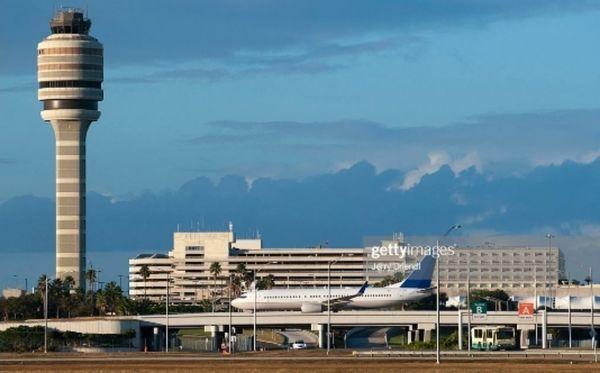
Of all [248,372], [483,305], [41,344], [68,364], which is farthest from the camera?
[41,344]

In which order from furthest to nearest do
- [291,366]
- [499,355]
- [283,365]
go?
[499,355]
[283,365]
[291,366]

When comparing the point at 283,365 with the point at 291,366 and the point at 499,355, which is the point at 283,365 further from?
the point at 499,355

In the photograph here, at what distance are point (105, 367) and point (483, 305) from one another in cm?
6372

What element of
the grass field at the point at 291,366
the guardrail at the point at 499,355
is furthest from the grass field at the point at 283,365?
the guardrail at the point at 499,355

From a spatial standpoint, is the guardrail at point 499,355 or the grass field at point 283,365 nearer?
the grass field at point 283,365

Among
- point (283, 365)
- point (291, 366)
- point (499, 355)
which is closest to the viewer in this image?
point (291, 366)

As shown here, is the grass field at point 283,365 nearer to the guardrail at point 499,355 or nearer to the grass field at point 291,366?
the grass field at point 291,366

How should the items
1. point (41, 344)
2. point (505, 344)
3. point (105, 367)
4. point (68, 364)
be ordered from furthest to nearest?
1. point (41, 344)
2. point (505, 344)
3. point (68, 364)
4. point (105, 367)

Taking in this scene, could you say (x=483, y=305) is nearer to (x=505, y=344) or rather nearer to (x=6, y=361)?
(x=505, y=344)

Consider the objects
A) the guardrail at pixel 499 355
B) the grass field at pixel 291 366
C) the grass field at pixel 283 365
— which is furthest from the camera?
the guardrail at pixel 499 355

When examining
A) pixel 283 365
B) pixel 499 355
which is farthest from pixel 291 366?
pixel 499 355

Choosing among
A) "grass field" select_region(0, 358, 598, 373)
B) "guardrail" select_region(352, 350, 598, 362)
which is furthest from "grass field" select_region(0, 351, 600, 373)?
"guardrail" select_region(352, 350, 598, 362)

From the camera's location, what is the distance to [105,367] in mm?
118500

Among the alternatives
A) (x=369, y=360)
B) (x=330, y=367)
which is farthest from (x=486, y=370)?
(x=369, y=360)
